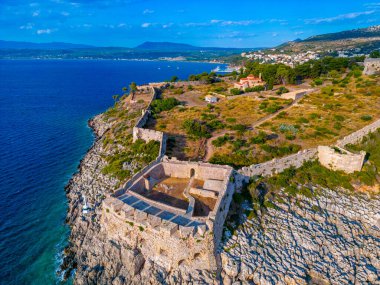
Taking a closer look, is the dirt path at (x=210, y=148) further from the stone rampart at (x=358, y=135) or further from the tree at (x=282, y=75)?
the tree at (x=282, y=75)

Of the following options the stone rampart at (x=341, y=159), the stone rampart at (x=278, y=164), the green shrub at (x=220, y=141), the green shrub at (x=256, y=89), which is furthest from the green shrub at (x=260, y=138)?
the green shrub at (x=256, y=89)

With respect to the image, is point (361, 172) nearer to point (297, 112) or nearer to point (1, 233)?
point (297, 112)

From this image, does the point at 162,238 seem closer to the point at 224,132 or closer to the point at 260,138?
the point at 260,138

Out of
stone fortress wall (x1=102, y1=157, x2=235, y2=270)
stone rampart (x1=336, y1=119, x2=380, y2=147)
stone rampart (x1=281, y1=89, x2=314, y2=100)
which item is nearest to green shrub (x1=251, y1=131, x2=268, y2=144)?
stone rampart (x1=336, y1=119, x2=380, y2=147)

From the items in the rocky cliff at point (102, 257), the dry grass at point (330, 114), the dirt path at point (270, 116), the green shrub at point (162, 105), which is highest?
the green shrub at point (162, 105)

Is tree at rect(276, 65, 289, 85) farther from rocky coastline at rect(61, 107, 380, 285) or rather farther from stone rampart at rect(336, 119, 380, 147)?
rocky coastline at rect(61, 107, 380, 285)

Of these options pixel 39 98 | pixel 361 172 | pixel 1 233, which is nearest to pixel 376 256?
pixel 361 172
